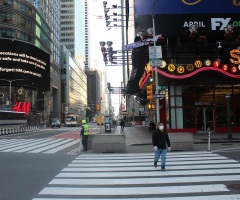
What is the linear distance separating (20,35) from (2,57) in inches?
317

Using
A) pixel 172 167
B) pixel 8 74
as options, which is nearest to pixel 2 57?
pixel 8 74

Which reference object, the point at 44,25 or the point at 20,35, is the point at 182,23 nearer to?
the point at 20,35

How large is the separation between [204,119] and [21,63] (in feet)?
248

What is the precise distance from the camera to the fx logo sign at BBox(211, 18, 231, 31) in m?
37.0

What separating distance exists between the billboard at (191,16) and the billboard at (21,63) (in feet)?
224

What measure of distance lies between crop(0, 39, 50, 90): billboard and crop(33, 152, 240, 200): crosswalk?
3471 inches

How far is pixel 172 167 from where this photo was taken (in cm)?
1385

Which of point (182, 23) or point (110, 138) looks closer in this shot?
point (110, 138)

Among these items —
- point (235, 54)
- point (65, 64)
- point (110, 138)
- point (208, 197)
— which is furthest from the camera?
point (65, 64)

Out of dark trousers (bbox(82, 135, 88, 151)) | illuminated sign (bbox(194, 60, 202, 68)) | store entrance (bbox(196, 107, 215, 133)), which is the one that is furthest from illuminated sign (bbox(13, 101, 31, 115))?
dark trousers (bbox(82, 135, 88, 151))

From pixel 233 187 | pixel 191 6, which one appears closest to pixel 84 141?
pixel 233 187

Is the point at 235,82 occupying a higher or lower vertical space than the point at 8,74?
lower

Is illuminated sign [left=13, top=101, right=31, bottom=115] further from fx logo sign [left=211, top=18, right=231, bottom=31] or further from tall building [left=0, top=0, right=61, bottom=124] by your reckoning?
fx logo sign [left=211, top=18, right=231, bottom=31]

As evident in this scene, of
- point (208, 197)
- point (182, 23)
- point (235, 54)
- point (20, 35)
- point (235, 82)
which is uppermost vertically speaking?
point (20, 35)
